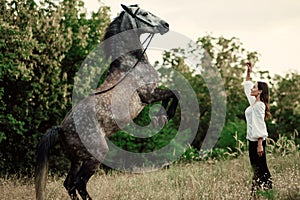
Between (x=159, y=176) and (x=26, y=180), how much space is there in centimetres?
343

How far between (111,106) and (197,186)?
221 centimetres

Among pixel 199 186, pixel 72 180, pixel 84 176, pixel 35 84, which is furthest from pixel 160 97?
pixel 35 84

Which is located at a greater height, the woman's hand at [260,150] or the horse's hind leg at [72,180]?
the woman's hand at [260,150]

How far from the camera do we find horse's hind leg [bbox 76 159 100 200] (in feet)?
21.0

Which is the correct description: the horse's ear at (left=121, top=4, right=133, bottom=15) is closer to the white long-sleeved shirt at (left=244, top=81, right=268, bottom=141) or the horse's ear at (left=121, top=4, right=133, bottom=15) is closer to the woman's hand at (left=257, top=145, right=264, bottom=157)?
the white long-sleeved shirt at (left=244, top=81, right=268, bottom=141)

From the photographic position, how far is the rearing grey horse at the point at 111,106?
647 centimetres

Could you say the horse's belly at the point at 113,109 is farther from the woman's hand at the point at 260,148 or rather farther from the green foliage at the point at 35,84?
the green foliage at the point at 35,84

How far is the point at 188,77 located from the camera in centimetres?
2030

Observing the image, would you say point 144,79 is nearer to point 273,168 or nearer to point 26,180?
point 273,168

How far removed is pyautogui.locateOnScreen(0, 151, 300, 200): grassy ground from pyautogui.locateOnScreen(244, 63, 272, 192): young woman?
22cm

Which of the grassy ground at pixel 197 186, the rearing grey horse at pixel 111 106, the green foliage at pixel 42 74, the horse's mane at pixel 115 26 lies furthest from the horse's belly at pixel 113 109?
the green foliage at pixel 42 74

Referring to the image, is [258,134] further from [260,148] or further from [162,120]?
[162,120]

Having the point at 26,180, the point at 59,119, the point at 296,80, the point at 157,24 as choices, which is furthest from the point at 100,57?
the point at 296,80

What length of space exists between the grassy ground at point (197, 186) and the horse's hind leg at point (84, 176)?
2.45ft
